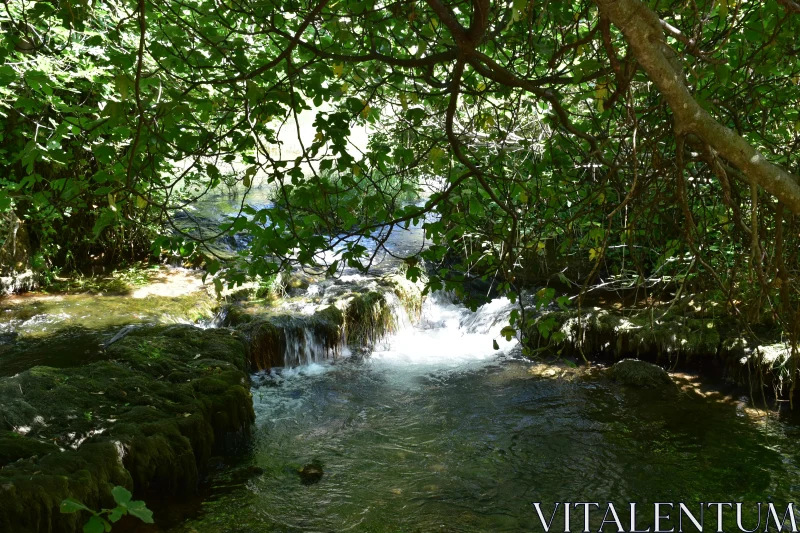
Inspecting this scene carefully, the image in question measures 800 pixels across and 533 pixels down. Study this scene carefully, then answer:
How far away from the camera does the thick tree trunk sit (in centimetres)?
202

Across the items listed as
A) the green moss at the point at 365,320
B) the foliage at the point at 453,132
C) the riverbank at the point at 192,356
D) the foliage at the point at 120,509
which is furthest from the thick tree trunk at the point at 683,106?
the green moss at the point at 365,320

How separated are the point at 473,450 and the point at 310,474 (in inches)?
64.2

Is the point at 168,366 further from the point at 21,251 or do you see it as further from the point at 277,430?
the point at 21,251

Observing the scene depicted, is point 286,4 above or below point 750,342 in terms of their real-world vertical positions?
above

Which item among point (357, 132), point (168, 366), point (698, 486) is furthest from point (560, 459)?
point (357, 132)

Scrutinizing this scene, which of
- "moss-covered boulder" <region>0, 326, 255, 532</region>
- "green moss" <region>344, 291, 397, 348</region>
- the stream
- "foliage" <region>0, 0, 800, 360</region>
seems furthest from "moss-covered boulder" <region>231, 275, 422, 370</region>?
"foliage" <region>0, 0, 800, 360</region>

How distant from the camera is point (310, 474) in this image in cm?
551

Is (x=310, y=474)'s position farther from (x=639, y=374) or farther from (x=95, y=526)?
(x=639, y=374)

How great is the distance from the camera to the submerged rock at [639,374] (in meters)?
7.71

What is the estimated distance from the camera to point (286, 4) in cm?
357

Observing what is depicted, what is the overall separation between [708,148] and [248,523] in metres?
3.96

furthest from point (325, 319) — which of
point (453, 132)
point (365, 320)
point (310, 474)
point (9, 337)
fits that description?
point (453, 132)

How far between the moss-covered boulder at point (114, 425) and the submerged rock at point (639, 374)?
4526 mm

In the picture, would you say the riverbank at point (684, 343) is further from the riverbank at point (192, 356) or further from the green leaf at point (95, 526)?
the green leaf at point (95, 526)
